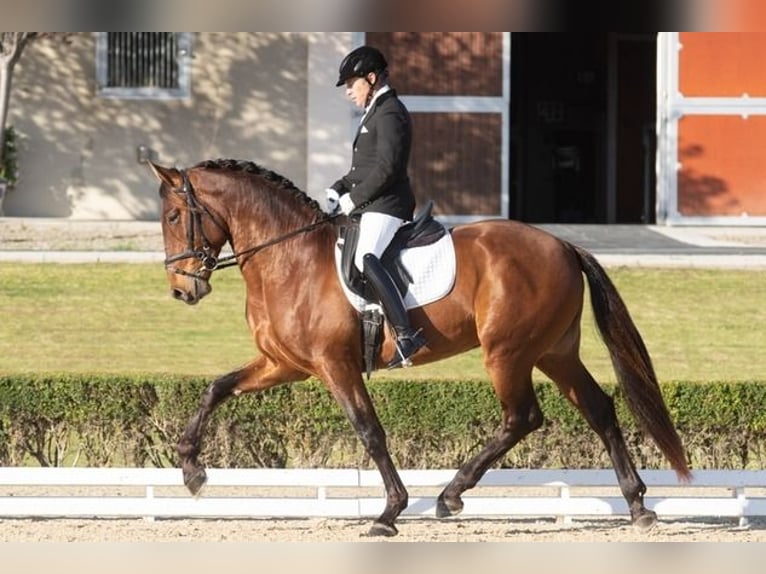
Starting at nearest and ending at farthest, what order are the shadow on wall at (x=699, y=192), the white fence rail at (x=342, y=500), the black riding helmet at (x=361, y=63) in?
the black riding helmet at (x=361, y=63), the white fence rail at (x=342, y=500), the shadow on wall at (x=699, y=192)

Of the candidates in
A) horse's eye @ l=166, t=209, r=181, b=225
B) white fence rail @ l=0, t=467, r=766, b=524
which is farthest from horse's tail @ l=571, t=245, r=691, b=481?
horse's eye @ l=166, t=209, r=181, b=225

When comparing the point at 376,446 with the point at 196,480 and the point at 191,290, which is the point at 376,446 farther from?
the point at 191,290

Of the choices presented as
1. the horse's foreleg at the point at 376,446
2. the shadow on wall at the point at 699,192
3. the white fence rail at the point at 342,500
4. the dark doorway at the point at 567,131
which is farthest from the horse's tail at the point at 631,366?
the dark doorway at the point at 567,131

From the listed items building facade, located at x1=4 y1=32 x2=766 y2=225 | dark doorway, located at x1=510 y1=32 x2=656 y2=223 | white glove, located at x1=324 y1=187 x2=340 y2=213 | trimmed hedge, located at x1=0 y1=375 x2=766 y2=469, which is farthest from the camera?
dark doorway, located at x1=510 y1=32 x2=656 y2=223

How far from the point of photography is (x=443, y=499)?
685 cm

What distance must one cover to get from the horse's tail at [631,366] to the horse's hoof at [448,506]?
96cm

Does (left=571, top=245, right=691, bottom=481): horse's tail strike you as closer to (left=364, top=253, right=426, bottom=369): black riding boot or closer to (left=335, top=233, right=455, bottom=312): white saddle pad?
(left=335, top=233, right=455, bottom=312): white saddle pad

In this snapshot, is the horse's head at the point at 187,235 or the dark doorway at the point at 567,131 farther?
the dark doorway at the point at 567,131

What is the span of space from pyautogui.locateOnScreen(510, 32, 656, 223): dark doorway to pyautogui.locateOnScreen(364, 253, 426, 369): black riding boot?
68.1 ft

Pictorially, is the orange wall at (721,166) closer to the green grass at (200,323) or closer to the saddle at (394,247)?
the green grass at (200,323)

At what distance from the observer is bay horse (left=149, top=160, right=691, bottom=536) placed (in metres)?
6.69

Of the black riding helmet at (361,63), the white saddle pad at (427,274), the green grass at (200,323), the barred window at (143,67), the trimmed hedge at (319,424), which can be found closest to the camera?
the black riding helmet at (361,63)

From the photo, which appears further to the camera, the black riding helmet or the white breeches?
the white breeches

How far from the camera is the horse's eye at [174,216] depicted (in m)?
6.76
